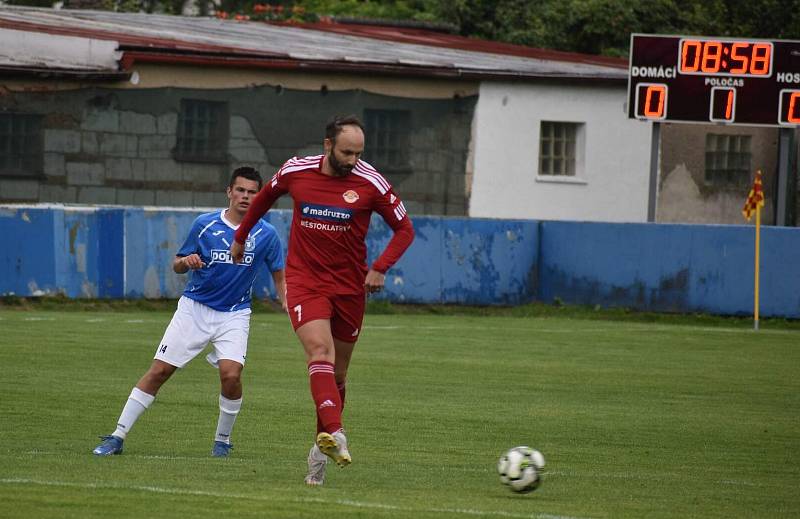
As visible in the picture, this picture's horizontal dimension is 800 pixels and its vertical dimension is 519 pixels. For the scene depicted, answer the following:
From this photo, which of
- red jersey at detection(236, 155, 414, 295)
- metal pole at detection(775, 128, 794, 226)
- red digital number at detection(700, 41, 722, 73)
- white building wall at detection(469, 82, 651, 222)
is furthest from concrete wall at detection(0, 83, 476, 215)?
red jersey at detection(236, 155, 414, 295)

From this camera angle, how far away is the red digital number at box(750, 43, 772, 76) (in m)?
26.8

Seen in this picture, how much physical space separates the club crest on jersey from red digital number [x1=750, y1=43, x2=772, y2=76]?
19200 mm

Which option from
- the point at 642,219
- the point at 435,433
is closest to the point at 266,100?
the point at 642,219

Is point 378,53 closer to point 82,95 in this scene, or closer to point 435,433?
point 82,95

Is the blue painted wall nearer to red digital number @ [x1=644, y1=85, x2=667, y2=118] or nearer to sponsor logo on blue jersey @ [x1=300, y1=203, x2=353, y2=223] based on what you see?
red digital number @ [x1=644, y1=85, x2=667, y2=118]

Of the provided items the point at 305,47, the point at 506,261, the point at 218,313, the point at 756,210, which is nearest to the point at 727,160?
the point at 305,47

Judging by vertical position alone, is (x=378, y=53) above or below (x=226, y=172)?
above

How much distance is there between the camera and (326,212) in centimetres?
895

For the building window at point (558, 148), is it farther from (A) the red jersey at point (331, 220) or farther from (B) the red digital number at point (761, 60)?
(A) the red jersey at point (331, 220)

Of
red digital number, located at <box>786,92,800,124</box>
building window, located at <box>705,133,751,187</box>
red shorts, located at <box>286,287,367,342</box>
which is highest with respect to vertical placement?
red digital number, located at <box>786,92,800,124</box>

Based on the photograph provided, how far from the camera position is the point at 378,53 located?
35156mm

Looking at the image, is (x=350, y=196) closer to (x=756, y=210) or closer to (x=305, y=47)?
(x=756, y=210)

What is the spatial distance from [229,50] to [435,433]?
69.0ft

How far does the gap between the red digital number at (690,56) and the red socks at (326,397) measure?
19.2 metres
